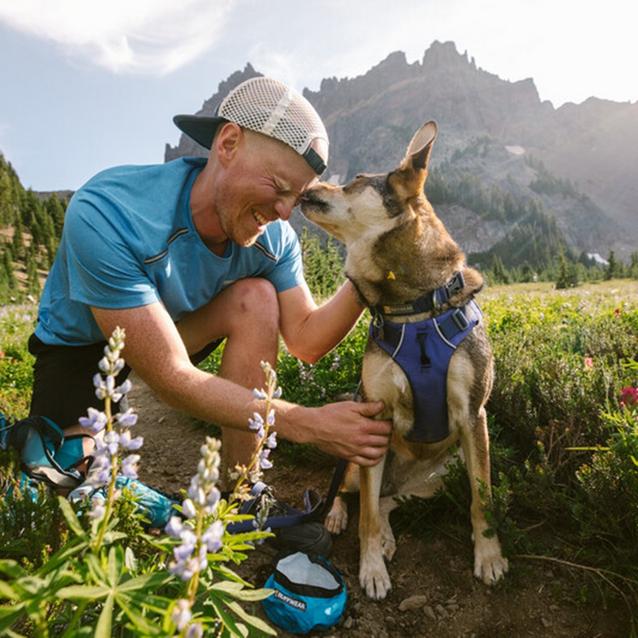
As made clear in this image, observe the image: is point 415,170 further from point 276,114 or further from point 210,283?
point 210,283

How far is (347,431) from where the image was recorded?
9.36 ft

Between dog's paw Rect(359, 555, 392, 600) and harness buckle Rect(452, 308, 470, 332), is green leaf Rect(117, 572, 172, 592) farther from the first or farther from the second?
harness buckle Rect(452, 308, 470, 332)

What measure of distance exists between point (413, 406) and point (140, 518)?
5.50 ft

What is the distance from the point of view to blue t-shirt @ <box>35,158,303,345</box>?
9.68 ft

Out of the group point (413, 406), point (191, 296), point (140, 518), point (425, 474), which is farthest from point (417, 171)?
point (140, 518)

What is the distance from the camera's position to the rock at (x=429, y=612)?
2811 mm

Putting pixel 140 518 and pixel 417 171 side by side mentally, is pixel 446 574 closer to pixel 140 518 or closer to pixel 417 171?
pixel 140 518

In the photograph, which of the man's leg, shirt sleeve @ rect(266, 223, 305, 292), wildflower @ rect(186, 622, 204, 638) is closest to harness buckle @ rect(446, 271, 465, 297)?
the man's leg

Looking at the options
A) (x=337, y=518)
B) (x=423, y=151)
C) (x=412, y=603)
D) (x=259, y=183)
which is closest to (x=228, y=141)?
(x=259, y=183)

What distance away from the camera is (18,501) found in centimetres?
261

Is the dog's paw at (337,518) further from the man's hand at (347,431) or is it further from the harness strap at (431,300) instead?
the harness strap at (431,300)

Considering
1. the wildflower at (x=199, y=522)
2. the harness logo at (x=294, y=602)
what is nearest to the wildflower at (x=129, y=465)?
the wildflower at (x=199, y=522)

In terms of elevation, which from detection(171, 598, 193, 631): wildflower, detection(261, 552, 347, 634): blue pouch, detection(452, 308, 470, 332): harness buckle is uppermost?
detection(452, 308, 470, 332): harness buckle

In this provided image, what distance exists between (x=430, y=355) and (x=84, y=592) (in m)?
2.26
